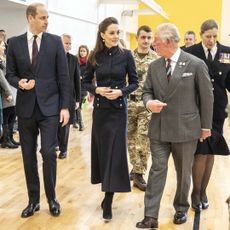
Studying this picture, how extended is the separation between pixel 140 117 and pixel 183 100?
114 cm

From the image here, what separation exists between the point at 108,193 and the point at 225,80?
132 centimetres

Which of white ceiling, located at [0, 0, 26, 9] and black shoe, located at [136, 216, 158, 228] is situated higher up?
white ceiling, located at [0, 0, 26, 9]

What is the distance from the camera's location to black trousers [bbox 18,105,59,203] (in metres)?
3.28

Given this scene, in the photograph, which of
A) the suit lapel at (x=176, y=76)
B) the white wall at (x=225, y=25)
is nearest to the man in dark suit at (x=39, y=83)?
the suit lapel at (x=176, y=76)

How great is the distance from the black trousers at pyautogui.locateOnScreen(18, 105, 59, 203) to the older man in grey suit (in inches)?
29.6

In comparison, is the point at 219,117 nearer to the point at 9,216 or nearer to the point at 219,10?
the point at 9,216

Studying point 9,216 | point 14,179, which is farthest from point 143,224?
point 14,179

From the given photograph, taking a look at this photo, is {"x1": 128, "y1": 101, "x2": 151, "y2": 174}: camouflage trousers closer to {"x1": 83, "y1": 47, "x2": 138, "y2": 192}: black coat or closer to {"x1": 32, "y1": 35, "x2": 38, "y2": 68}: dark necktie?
{"x1": 83, "y1": 47, "x2": 138, "y2": 192}: black coat

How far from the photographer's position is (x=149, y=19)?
1541cm

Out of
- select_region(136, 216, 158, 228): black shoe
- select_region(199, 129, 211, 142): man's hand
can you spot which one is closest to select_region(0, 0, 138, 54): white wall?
select_region(199, 129, 211, 142): man's hand

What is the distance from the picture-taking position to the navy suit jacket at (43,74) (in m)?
3.23

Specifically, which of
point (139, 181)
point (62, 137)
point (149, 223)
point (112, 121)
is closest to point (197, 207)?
point (149, 223)

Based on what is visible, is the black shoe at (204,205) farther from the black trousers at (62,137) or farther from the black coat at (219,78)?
the black trousers at (62,137)

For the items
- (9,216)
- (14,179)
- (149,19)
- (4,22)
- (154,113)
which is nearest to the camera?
(154,113)
